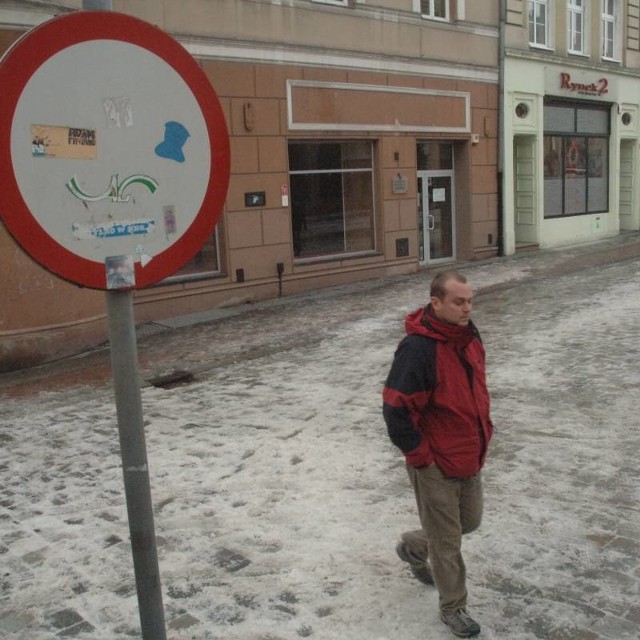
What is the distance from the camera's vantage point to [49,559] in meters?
4.22

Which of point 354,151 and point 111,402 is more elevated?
point 354,151

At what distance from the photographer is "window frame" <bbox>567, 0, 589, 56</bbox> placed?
18.9 meters

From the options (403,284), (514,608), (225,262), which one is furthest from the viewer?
(403,284)

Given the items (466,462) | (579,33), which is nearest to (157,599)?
(466,462)

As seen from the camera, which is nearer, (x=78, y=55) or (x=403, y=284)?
(x=78, y=55)

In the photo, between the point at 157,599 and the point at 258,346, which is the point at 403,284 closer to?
the point at 258,346

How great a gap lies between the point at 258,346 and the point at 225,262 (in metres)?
3.14

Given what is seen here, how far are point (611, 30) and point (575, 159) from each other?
3.98 metres

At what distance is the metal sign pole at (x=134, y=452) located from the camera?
2.38 m

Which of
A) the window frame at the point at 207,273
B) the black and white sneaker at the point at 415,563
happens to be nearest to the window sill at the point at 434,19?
the window frame at the point at 207,273

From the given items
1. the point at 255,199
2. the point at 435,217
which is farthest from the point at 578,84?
the point at 255,199

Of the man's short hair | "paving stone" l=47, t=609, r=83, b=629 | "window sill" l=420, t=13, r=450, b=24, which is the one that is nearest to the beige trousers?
the man's short hair

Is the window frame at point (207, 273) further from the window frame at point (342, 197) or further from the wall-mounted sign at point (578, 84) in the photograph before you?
the wall-mounted sign at point (578, 84)

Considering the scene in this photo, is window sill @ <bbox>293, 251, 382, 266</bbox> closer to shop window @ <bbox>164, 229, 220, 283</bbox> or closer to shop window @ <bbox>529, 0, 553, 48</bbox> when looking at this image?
shop window @ <bbox>164, 229, 220, 283</bbox>
